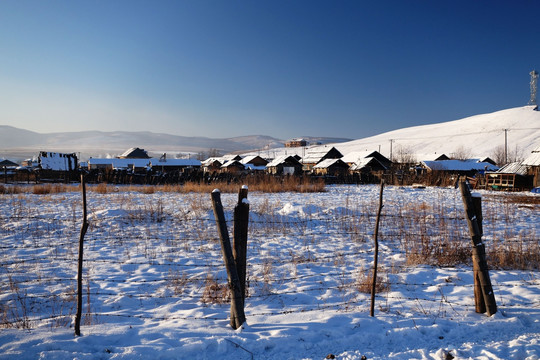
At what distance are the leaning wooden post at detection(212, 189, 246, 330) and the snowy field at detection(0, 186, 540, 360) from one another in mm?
147

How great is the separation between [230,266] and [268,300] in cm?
146

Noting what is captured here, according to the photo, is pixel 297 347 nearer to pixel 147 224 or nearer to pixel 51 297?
pixel 51 297

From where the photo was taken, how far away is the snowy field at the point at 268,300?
3248mm

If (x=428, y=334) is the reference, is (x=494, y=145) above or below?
above

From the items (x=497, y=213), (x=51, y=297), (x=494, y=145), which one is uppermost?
(x=494, y=145)

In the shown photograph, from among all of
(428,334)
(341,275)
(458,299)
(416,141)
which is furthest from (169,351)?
(416,141)

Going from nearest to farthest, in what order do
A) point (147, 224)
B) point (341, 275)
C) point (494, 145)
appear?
point (341, 275)
point (147, 224)
point (494, 145)

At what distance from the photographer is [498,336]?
11.4ft

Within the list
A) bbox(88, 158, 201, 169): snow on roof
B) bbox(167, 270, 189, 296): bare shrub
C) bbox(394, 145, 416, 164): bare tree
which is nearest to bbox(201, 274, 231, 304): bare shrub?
bbox(167, 270, 189, 296): bare shrub

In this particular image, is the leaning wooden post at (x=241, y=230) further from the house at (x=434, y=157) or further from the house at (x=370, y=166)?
the house at (x=434, y=157)

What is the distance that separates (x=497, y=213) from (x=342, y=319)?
10339mm

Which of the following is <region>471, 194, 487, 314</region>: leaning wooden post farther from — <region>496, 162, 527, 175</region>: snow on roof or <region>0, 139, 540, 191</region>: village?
<region>496, 162, 527, 175</region>: snow on roof

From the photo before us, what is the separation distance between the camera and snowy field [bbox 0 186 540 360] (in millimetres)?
3248

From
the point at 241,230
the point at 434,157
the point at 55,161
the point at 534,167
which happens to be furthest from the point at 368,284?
the point at 434,157
